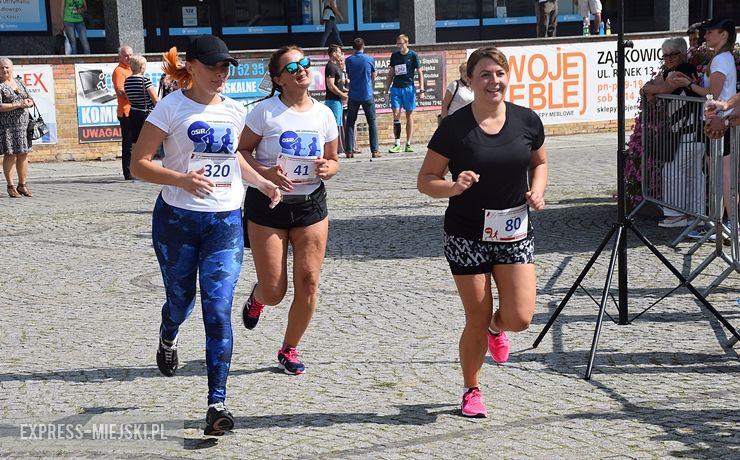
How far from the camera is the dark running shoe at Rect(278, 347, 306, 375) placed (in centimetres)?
701

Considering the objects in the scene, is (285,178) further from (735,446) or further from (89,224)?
(89,224)

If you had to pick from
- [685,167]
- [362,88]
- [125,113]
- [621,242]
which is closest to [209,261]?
[621,242]

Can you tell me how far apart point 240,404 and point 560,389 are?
5.45ft

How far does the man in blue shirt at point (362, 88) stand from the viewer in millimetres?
20469

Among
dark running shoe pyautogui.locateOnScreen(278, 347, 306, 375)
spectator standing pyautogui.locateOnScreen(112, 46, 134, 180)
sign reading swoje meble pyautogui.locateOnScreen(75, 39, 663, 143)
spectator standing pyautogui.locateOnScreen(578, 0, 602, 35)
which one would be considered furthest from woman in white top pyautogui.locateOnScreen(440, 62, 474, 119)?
spectator standing pyautogui.locateOnScreen(578, 0, 602, 35)

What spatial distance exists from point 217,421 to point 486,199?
1.64m

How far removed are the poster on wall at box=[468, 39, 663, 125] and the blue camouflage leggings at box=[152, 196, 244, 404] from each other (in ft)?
55.6

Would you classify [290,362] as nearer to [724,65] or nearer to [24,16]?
[724,65]

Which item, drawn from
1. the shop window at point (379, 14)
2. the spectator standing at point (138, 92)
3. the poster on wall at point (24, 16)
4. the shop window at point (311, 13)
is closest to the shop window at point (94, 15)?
the poster on wall at point (24, 16)

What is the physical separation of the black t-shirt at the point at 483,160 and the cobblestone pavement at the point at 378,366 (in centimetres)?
101

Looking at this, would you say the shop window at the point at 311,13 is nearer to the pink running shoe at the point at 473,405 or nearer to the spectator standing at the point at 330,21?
the spectator standing at the point at 330,21

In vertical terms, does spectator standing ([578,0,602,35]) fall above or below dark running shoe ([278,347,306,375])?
above

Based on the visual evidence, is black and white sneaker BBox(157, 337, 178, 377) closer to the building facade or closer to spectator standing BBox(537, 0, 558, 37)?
the building facade

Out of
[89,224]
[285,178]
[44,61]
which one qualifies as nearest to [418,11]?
[44,61]
